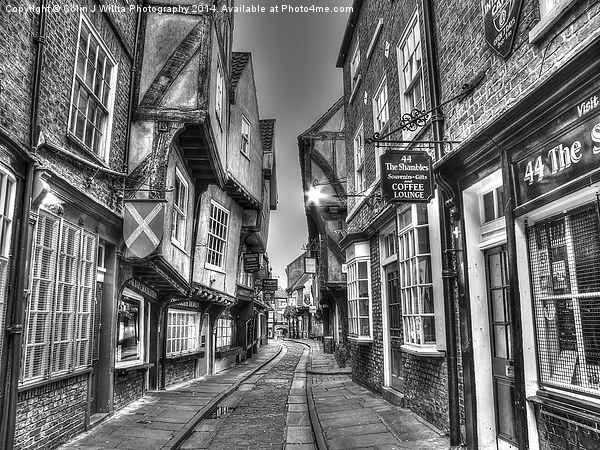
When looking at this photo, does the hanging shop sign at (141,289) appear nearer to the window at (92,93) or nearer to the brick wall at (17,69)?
the window at (92,93)

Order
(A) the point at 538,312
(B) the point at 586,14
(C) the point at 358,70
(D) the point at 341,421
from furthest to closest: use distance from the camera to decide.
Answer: (C) the point at 358,70
(D) the point at 341,421
(A) the point at 538,312
(B) the point at 586,14

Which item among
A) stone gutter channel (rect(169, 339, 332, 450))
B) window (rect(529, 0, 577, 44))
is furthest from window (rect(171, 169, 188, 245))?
window (rect(529, 0, 577, 44))

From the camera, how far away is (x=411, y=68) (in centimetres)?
855

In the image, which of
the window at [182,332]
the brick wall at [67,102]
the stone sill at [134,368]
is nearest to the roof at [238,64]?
the window at [182,332]

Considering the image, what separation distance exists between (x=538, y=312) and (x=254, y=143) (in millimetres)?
16491

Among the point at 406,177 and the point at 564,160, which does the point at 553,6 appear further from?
the point at 406,177

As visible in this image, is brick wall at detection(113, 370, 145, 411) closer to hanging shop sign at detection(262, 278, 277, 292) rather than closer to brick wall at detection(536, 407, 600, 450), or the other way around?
brick wall at detection(536, 407, 600, 450)

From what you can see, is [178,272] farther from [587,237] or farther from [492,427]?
[587,237]

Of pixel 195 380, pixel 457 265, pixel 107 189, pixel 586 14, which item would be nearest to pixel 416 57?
pixel 457 265

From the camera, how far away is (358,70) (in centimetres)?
1386

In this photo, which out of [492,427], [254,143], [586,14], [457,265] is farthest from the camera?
[254,143]

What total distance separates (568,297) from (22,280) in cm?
573

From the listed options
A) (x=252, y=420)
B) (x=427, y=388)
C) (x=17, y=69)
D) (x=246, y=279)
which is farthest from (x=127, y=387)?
(x=246, y=279)

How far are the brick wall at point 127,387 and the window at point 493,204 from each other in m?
6.96
